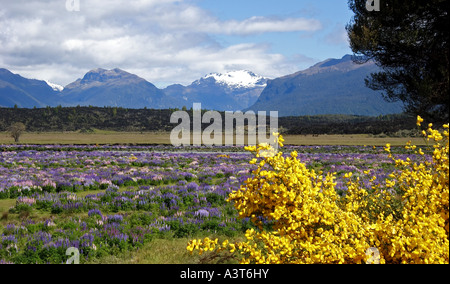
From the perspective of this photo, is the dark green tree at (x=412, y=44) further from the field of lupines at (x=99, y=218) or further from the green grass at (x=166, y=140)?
the green grass at (x=166, y=140)

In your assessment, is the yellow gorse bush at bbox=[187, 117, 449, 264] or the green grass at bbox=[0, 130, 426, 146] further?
the green grass at bbox=[0, 130, 426, 146]

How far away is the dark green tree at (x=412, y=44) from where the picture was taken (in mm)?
12664

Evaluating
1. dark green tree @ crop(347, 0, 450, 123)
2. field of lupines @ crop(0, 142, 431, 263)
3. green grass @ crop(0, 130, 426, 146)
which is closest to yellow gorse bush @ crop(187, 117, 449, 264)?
field of lupines @ crop(0, 142, 431, 263)

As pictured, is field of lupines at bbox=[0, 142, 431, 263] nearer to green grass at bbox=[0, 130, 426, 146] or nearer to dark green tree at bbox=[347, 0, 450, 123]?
dark green tree at bbox=[347, 0, 450, 123]

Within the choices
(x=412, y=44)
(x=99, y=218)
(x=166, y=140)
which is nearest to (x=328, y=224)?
(x=99, y=218)

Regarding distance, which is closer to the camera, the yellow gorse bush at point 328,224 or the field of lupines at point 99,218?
the yellow gorse bush at point 328,224

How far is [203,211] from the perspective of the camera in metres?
10.7

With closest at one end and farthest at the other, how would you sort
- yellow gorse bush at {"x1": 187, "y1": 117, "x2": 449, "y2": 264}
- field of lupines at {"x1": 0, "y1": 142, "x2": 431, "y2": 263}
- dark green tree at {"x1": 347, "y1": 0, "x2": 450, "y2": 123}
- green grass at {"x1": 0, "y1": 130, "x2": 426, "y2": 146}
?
yellow gorse bush at {"x1": 187, "y1": 117, "x2": 449, "y2": 264}, field of lupines at {"x1": 0, "y1": 142, "x2": 431, "y2": 263}, dark green tree at {"x1": 347, "y1": 0, "x2": 450, "y2": 123}, green grass at {"x1": 0, "y1": 130, "x2": 426, "y2": 146}

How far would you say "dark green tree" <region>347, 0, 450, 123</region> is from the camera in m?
12.7

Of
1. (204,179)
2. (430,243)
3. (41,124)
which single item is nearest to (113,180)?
(204,179)

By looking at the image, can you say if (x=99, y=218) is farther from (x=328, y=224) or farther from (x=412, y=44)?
(x=412, y=44)

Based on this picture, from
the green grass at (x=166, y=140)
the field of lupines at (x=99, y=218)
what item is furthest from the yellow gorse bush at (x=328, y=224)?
the green grass at (x=166, y=140)
